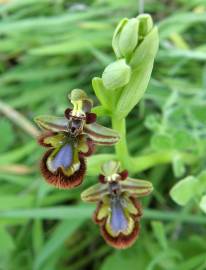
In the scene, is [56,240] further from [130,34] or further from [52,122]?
[130,34]

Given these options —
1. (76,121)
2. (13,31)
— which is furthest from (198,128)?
(13,31)

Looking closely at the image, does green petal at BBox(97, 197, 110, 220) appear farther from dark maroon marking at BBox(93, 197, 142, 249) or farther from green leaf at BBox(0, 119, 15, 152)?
green leaf at BBox(0, 119, 15, 152)

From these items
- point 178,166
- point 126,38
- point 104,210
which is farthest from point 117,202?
point 126,38

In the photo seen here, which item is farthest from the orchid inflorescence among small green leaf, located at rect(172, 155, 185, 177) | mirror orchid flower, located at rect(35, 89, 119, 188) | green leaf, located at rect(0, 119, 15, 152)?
green leaf, located at rect(0, 119, 15, 152)

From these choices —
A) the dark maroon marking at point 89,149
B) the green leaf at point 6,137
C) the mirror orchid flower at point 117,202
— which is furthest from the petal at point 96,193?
the green leaf at point 6,137

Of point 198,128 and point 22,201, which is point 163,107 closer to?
point 198,128

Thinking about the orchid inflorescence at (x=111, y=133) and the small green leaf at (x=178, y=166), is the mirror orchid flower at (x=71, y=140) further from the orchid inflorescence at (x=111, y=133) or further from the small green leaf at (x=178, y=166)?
the small green leaf at (x=178, y=166)
